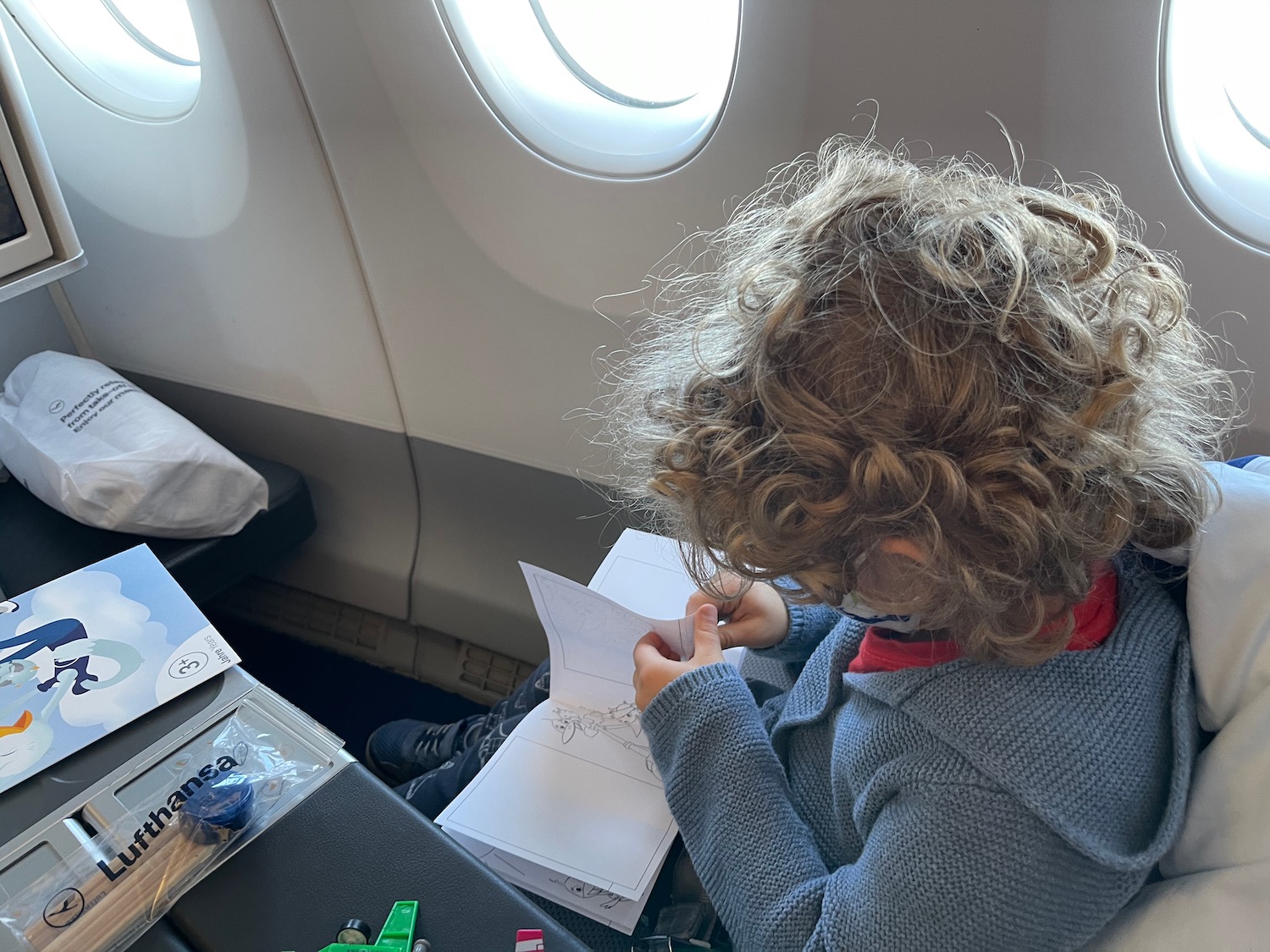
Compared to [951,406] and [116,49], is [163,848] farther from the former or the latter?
[116,49]

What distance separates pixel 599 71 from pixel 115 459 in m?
0.97

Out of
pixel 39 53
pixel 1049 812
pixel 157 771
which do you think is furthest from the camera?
pixel 39 53

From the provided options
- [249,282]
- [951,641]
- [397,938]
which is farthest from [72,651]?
[249,282]

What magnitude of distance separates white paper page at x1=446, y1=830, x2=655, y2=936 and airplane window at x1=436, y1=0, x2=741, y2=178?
812 millimetres

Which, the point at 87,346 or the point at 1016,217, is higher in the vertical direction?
the point at 1016,217

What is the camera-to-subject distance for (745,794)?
78 centimetres

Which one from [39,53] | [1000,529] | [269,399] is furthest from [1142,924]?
[39,53]

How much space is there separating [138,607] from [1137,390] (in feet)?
3.00

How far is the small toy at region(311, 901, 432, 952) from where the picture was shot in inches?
23.1

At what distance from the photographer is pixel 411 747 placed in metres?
1.35

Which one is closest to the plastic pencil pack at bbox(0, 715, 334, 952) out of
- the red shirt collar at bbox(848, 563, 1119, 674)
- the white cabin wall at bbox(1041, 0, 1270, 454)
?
the red shirt collar at bbox(848, 563, 1119, 674)

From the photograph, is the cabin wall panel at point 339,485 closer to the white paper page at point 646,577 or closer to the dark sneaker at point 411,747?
the dark sneaker at point 411,747

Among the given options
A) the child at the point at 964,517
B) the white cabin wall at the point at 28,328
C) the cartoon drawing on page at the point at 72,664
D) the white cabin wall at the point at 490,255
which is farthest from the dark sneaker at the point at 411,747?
the white cabin wall at the point at 28,328

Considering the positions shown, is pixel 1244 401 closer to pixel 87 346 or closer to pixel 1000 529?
pixel 1000 529
